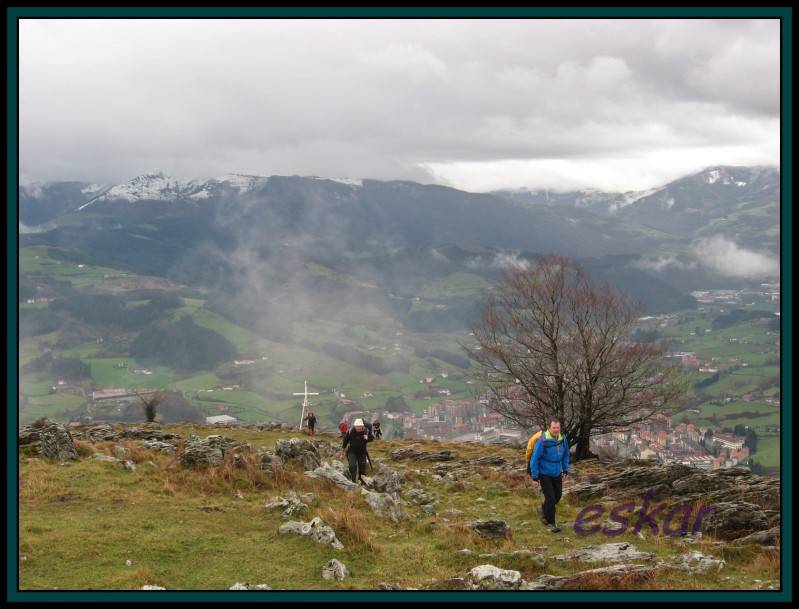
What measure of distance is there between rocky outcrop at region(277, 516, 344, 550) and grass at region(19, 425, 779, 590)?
0.21 m

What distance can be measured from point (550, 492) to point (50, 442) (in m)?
19.0

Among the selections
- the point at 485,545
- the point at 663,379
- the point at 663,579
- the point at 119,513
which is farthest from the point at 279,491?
the point at 663,379

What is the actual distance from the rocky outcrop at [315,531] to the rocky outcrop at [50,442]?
1210 cm

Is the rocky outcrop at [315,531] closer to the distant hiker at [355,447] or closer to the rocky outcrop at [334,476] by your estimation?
the rocky outcrop at [334,476]

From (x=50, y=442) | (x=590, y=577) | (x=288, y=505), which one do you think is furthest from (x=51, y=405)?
(x=590, y=577)

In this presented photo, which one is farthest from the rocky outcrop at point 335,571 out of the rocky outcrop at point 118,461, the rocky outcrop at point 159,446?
the rocky outcrop at point 159,446

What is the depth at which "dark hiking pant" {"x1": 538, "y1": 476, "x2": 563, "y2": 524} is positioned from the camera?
18.5 meters

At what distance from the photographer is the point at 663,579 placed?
1331 cm

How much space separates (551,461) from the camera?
60.1ft

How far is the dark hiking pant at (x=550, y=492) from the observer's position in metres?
18.5
